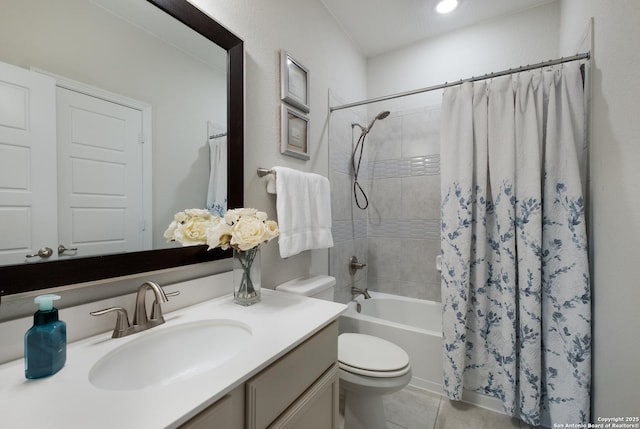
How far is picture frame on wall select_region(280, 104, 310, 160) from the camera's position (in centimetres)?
146

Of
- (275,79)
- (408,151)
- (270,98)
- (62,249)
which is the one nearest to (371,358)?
(62,249)

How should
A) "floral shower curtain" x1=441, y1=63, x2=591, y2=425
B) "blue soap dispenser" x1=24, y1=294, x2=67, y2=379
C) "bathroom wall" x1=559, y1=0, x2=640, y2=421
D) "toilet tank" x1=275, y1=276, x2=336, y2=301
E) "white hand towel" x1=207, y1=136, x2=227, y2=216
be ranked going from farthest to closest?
"toilet tank" x1=275, y1=276, x2=336, y2=301 < "floral shower curtain" x1=441, y1=63, x2=591, y2=425 < "white hand towel" x1=207, y1=136, x2=227, y2=216 < "bathroom wall" x1=559, y1=0, x2=640, y2=421 < "blue soap dispenser" x1=24, y1=294, x2=67, y2=379

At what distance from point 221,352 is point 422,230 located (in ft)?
6.11

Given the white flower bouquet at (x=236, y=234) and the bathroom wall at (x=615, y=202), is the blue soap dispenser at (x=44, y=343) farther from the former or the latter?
the bathroom wall at (x=615, y=202)

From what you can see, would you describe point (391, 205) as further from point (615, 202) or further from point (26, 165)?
point (26, 165)

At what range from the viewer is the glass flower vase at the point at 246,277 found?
103 centimetres

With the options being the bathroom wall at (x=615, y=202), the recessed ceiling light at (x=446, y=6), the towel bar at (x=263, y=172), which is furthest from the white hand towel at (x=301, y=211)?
the recessed ceiling light at (x=446, y=6)

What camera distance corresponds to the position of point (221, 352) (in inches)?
34.2

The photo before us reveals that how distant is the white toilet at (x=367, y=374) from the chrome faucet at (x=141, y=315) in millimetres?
648

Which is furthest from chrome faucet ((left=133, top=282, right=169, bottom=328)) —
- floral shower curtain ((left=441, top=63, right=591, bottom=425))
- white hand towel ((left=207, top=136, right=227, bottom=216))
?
floral shower curtain ((left=441, top=63, right=591, bottom=425))

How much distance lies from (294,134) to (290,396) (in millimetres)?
1281

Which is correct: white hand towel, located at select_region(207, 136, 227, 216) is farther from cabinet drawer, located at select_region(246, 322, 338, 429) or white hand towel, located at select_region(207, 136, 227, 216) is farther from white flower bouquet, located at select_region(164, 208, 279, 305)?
cabinet drawer, located at select_region(246, 322, 338, 429)

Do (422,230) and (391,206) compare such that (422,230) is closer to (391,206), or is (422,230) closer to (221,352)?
(391,206)

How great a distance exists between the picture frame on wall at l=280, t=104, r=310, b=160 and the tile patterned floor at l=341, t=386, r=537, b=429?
1626 mm
